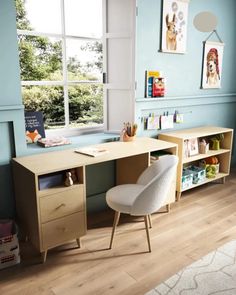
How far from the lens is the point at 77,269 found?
1.98 m

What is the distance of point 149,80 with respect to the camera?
2902 millimetres

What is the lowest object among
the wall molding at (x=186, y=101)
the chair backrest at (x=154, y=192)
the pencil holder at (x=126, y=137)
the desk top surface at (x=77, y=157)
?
the chair backrest at (x=154, y=192)

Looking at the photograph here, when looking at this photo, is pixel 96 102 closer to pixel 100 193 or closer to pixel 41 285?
pixel 100 193

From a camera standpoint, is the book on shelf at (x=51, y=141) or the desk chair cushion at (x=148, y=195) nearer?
the desk chair cushion at (x=148, y=195)

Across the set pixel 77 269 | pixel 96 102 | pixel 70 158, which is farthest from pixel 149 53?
pixel 77 269

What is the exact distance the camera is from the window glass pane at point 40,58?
2449 millimetres

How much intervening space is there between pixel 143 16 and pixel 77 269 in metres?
2.25

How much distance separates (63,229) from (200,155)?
71.3 inches

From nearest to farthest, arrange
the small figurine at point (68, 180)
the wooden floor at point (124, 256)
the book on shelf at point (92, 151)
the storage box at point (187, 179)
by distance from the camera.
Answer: the wooden floor at point (124, 256), the small figurine at point (68, 180), the book on shelf at point (92, 151), the storage box at point (187, 179)

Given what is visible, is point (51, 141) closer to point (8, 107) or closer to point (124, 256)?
point (8, 107)

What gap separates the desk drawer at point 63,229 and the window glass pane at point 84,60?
1.33 meters

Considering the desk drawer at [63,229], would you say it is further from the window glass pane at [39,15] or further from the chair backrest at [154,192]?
the window glass pane at [39,15]

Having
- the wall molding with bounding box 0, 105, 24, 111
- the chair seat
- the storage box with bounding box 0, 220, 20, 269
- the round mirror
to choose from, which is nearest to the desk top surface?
the chair seat

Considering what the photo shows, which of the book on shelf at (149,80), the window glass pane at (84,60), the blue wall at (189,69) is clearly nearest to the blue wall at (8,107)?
the window glass pane at (84,60)
